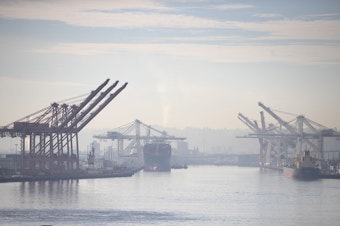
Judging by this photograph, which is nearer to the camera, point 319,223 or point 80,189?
point 319,223

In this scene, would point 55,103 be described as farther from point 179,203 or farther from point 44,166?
point 179,203

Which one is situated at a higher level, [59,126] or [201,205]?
[59,126]

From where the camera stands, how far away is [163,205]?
90938mm

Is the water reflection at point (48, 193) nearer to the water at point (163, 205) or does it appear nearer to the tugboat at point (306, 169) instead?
the water at point (163, 205)

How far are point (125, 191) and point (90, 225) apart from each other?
135ft

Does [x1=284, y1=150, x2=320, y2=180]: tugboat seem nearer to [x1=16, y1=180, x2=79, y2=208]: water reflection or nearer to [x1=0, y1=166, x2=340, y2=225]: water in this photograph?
[x1=0, y1=166, x2=340, y2=225]: water

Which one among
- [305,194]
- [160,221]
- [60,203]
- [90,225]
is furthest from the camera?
[305,194]

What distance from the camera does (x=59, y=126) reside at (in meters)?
140

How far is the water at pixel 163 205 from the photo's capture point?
76375 mm

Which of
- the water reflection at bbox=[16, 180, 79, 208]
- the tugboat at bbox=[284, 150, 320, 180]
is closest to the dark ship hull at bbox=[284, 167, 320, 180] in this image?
the tugboat at bbox=[284, 150, 320, 180]

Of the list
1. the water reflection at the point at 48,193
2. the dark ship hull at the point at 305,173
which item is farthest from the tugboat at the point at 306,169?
the water reflection at the point at 48,193

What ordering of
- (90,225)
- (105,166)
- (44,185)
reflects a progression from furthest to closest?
(105,166) < (44,185) < (90,225)

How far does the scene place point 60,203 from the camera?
90250 millimetres

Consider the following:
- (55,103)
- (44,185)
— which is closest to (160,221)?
(44,185)
